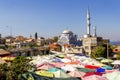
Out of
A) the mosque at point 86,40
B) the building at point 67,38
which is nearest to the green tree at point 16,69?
the mosque at point 86,40

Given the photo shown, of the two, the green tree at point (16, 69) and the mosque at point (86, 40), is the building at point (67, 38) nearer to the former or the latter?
the mosque at point (86, 40)

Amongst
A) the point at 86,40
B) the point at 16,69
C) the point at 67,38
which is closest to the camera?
the point at 16,69

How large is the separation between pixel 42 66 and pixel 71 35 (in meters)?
68.4

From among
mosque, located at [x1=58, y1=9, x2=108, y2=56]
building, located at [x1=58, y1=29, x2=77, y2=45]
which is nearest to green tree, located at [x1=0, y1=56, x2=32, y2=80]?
mosque, located at [x1=58, y1=9, x2=108, y2=56]

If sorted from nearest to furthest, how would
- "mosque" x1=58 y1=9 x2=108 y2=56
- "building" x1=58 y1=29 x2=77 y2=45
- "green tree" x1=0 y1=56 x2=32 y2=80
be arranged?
1. "green tree" x1=0 y1=56 x2=32 y2=80
2. "mosque" x1=58 y1=9 x2=108 y2=56
3. "building" x1=58 y1=29 x2=77 y2=45

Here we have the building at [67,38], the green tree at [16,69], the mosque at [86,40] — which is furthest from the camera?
the building at [67,38]

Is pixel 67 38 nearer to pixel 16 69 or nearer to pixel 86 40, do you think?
pixel 86 40

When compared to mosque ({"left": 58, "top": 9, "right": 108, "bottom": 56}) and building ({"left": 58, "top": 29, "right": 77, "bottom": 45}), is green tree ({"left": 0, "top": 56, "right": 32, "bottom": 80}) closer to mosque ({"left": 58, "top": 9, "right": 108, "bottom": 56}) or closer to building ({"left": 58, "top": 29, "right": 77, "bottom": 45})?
mosque ({"left": 58, "top": 9, "right": 108, "bottom": 56})

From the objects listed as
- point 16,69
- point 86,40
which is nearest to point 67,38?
point 86,40

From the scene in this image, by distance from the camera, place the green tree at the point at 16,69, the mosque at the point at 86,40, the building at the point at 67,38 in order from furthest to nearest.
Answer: the building at the point at 67,38, the mosque at the point at 86,40, the green tree at the point at 16,69

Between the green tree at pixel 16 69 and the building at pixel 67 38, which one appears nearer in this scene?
the green tree at pixel 16 69

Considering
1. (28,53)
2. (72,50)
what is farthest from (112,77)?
(72,50)

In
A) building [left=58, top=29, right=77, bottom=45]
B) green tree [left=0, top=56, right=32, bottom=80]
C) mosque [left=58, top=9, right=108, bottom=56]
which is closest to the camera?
green tree [left=0, top=56, right=32, bottom=80]

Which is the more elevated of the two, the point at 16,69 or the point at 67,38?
the point at 67,38
